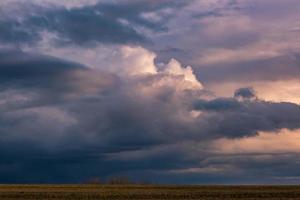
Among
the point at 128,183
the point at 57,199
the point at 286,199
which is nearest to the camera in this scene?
the point at 286,199

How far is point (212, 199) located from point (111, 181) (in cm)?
6144

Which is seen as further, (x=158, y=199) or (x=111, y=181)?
(x=111, y=181)

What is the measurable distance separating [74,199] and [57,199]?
174 cm

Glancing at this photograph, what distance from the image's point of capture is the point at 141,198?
67.2 meters

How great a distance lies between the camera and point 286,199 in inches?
2415

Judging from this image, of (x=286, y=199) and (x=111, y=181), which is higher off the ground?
(x=111, y=181)

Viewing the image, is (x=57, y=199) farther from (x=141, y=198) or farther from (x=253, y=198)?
(x=253, y=198)

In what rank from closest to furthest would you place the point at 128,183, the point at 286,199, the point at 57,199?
the point at 286,199
the point at 57,199
the point at 128,183

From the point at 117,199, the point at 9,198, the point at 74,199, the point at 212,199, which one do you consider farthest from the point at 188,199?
the point at 9,198

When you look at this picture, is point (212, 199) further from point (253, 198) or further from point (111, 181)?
point (111, 181)

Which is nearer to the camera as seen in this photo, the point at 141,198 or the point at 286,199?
the point at 286,199

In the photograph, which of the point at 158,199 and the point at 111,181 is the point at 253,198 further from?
the point at 111,181

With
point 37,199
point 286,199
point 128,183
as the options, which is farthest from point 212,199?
point 128,183

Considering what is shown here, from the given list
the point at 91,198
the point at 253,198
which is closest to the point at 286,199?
the point at 253,198
